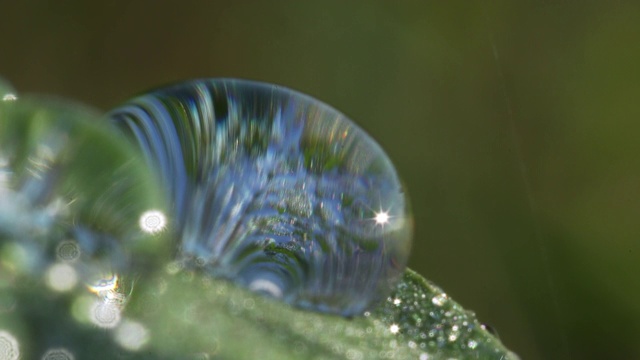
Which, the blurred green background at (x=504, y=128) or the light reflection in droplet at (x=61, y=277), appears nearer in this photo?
the light reflection in droplet at (x=61, y=277)

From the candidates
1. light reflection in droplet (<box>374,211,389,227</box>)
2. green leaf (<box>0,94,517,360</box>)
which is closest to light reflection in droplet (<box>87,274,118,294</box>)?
green leaf (<box>0,94,517,360</box>)

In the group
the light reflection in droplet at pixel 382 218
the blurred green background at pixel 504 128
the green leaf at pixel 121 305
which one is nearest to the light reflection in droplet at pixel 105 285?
the green leaf at pixel 121 305

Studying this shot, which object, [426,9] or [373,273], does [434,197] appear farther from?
[373,273]

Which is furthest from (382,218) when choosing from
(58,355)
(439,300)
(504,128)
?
(504,128)

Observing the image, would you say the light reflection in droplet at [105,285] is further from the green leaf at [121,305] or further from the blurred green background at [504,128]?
the blurred green background at [504,128]

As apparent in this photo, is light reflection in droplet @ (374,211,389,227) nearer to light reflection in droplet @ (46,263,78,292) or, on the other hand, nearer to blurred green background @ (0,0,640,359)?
light reflection in droplet @ (46,263,78,292)

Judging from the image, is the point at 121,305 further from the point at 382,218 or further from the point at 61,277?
the point at 382,218
